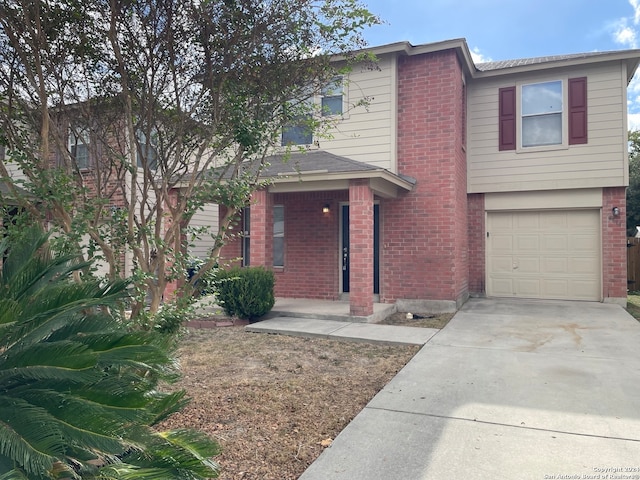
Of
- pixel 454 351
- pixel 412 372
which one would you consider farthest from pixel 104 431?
pixel 454 351

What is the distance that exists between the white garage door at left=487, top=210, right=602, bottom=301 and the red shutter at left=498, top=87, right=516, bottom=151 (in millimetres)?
1636

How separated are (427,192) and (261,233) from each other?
138 inches

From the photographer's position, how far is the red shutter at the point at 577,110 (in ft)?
31.8

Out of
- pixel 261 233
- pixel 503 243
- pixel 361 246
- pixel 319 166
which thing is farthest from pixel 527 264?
pixel 261 233

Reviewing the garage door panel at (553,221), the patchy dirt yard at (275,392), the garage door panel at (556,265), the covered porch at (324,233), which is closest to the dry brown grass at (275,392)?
the patchy dirt yard at (275,392)

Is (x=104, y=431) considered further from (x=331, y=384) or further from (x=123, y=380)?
(x=331, y=384)

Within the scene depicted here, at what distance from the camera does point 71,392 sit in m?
2.00

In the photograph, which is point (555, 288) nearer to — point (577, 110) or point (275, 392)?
point (577, 110)

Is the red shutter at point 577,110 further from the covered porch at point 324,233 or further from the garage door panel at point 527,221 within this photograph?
the covered porch at point 324,233

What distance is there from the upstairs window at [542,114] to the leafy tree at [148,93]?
755 centimetres

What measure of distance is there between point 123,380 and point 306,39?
3118 mm

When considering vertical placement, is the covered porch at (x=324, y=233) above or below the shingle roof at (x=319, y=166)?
below

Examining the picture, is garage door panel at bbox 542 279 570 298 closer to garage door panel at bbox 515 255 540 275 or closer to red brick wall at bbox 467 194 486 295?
garage door panel at bbox 515 255 540 275

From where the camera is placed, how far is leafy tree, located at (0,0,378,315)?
3.22 m
